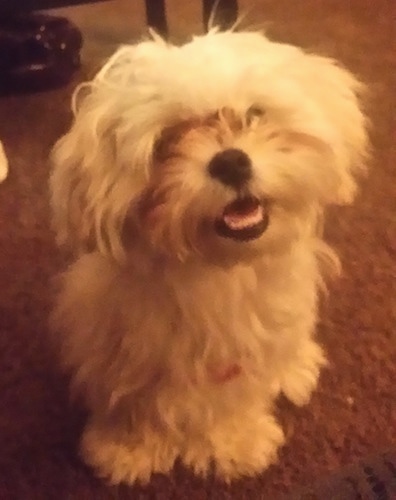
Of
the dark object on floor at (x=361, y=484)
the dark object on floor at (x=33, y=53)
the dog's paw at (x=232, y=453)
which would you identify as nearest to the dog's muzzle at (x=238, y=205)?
the dark object on floor at (x=361, y=484)

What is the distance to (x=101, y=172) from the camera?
2.98ft

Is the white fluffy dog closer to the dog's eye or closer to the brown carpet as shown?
the dog's eye

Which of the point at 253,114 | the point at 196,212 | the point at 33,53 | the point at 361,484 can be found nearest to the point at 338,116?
the point at 253,114

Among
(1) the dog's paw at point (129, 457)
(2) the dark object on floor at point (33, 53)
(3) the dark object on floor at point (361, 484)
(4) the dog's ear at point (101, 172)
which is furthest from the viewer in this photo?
(2) the dark object on floor at point (33, 53)

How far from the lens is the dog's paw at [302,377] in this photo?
130 cm

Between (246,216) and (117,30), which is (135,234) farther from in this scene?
(117,30)

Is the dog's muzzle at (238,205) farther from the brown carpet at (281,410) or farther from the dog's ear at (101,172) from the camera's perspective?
the brown carpet at (281,410)

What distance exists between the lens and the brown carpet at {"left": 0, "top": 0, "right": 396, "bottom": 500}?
1.23m

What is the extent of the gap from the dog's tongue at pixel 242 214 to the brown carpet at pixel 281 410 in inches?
18.3

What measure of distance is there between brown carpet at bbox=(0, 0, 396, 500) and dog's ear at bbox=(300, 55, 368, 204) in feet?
1.34

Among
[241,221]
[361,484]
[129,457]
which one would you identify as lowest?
[129,457]

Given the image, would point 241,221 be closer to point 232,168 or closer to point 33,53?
point 232,168

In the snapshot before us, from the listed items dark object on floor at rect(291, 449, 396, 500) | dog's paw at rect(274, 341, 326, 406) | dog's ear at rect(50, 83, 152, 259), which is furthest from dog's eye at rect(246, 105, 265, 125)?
dog's paw at rect(274, 341, 326, 406)

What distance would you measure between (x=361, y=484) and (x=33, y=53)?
146 cm
